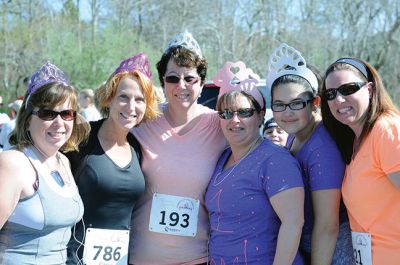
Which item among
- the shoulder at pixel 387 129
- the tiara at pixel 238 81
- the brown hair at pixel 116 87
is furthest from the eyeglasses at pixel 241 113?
the shoulder at pixel 387 129

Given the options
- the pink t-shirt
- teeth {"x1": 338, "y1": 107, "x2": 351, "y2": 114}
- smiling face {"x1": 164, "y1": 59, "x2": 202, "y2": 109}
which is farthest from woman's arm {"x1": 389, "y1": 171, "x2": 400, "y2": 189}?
smiling face {"x1": 164, "y1": 59, "x2": 202, "y2": 109}

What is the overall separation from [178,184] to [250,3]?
32409 mm

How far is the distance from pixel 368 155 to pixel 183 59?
1402 mm

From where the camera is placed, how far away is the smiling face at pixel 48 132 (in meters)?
2.76

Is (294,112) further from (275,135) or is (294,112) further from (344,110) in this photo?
(275,135)

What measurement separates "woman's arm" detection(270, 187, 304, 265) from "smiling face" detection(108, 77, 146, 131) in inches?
42.4

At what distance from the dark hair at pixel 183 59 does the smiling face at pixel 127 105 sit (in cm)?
32

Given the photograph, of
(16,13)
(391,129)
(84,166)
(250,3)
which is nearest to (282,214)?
(391,129)

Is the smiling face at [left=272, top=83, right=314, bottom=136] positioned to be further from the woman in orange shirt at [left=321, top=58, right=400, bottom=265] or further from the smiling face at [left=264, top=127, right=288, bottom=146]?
the smiling face at [left=264, top=127, right=288, bottom=146]

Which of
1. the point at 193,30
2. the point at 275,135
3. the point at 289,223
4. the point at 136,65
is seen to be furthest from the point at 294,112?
the point at 193,30

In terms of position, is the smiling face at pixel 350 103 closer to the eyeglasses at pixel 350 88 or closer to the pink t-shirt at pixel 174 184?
the eyeglasses at pixel 350 88

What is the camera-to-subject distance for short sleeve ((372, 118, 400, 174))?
8.12 feet

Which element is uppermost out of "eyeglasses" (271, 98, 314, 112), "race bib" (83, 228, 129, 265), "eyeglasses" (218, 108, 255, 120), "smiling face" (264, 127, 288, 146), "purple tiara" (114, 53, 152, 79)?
"purple tiara" (114, 53, 152, 79)

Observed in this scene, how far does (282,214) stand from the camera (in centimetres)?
273
